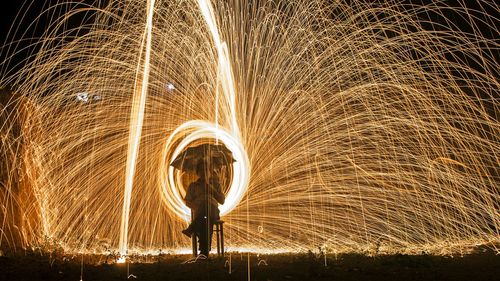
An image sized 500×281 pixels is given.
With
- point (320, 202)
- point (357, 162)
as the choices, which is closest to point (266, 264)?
point (320, 202)

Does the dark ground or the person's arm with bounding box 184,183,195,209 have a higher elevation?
the person's arm with bounding box 184,183,195,209

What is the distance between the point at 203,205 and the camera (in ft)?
34.3

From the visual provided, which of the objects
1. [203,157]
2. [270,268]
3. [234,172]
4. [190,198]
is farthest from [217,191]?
[270,268]

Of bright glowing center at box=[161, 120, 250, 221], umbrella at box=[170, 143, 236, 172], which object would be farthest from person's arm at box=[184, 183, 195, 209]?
bright glowing center at box=[161, 120, 250, 221]

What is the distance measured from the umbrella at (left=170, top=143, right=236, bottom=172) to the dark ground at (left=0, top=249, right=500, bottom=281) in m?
1.76

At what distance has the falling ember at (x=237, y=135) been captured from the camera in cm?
1164

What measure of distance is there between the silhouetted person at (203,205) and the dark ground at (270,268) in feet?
2.11

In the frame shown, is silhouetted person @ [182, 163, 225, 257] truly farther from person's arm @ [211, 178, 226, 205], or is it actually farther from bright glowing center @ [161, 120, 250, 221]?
bright glowing center @ [161, 120, 250, 221]

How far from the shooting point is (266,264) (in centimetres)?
896

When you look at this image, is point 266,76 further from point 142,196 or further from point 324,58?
point 142,196

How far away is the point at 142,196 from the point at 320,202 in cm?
523

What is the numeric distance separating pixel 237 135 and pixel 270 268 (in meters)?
4.91

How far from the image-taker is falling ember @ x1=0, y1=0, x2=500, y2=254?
11.6 m

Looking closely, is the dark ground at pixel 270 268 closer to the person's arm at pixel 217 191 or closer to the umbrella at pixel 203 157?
the person's arm at pixel 217 191
